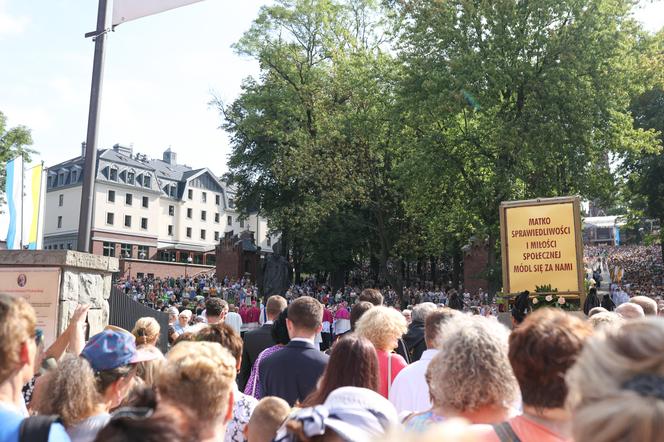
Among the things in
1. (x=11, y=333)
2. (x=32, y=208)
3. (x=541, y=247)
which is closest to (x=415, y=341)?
(x=11, y=333)

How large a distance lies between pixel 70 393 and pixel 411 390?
238 cm

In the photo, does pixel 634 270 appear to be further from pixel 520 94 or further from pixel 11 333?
pixel 11 333

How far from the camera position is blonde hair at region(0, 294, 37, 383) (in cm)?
269

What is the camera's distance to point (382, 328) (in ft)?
16.1

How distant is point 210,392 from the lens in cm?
272

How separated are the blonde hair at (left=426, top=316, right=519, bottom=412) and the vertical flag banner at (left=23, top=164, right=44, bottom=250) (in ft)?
35.0

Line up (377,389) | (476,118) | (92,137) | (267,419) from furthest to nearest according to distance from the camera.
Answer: (476,118), (92,137), (377,389), (267,419)

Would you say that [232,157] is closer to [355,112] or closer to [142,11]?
[355,112]

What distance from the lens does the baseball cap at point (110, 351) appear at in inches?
128


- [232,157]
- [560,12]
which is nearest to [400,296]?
[560,12]

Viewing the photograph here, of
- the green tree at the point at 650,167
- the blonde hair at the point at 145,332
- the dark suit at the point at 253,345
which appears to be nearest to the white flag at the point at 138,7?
the dark suit at the point at 253,345

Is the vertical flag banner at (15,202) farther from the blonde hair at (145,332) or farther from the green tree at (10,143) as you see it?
the green tree at (10,143)

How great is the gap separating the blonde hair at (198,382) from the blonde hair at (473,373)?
964 millimetres

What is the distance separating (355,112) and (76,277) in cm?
2881
